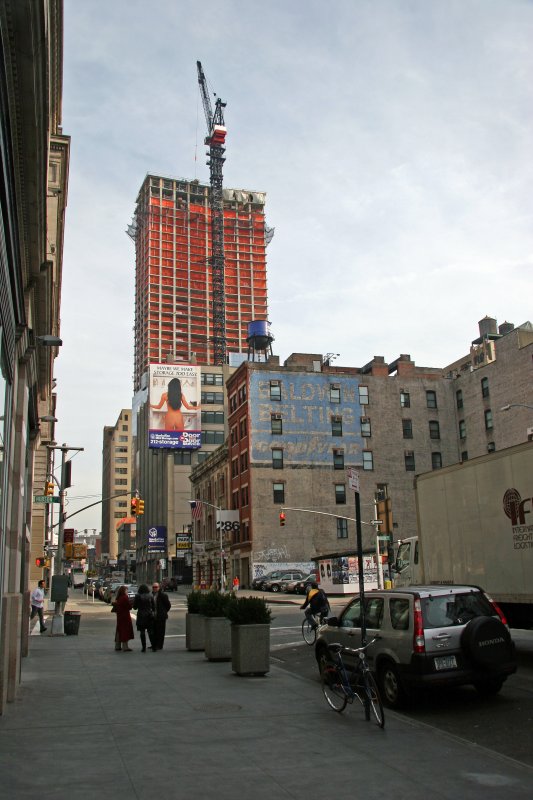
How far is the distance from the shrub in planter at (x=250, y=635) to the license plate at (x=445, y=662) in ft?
14.4

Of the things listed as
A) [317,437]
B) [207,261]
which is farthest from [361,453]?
[207,261]

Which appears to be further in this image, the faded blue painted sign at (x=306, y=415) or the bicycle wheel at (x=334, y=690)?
the faded blue painted sign at (x=306, y=415)

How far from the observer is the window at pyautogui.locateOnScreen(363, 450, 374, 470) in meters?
72.3

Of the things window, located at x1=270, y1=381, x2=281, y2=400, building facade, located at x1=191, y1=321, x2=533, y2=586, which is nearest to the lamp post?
building facade, located at x1=191, y1=321, x2=533, y2=586

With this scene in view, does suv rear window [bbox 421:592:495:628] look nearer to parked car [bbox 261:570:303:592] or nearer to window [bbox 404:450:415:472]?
parked car [bbox 261:570:303:592]

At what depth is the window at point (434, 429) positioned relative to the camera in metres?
75.6

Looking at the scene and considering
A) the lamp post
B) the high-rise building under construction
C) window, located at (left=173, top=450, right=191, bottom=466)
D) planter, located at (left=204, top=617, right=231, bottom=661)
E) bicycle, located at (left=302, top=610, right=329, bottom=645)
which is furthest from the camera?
the high-rise building under construction

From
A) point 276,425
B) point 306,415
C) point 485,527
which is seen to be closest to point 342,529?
point 306,415

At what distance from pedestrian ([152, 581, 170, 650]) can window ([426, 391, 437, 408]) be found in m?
59.7

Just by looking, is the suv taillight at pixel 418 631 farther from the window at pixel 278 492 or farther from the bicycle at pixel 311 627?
the window at pixel 278 492

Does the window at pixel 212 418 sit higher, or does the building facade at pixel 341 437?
the window at pixel 212 418

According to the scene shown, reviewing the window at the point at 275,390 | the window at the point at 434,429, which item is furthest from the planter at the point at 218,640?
the window at the point at 434,429

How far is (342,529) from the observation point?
69.8 meters

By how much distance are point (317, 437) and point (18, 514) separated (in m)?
59.1
